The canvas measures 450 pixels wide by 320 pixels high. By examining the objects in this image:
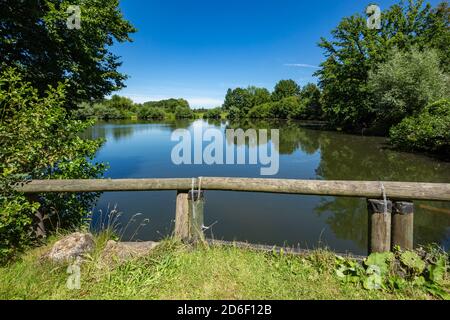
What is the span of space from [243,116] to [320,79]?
52.0 metres

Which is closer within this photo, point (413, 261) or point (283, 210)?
point (413, 261)

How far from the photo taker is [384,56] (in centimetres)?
2320

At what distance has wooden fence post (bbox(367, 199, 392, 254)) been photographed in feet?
8.18

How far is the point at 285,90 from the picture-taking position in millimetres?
78812

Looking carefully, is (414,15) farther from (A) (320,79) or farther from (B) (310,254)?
(B) (310,254)

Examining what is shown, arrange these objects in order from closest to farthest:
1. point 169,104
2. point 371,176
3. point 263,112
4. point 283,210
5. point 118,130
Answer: point 283,210
point 371,176
point 118,130
point 263,112
point 169,104

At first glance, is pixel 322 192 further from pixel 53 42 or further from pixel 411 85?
pixel 411 85

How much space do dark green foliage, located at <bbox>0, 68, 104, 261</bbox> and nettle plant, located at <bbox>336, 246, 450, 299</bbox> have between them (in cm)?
343

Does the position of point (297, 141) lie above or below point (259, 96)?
below

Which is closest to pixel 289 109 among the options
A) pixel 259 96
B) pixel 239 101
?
pixel 259 96

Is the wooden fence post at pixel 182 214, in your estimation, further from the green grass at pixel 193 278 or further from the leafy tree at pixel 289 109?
the leafy tree at pixel 289 109

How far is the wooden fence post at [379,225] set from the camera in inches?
98.1

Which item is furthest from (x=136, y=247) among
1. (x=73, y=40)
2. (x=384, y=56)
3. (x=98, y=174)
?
(x=384, y=56)

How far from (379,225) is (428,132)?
45.9 feet
